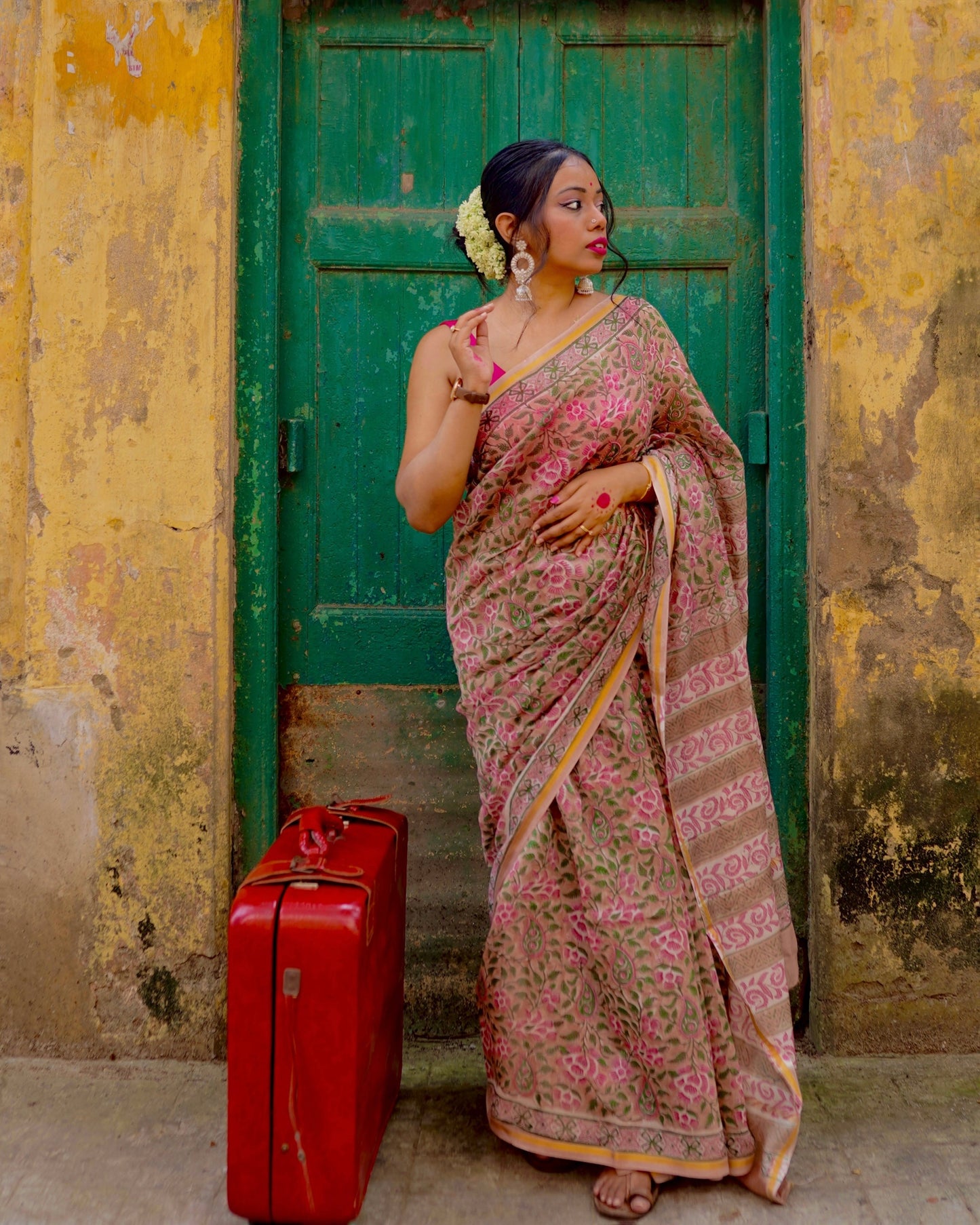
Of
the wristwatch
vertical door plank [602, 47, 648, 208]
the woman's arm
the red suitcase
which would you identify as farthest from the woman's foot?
vertical door plank [602, 47, 648, 208]

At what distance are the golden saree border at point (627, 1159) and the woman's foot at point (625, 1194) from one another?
→ 0.7 inches

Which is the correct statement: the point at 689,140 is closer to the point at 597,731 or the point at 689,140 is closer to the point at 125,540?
the point at 597,731

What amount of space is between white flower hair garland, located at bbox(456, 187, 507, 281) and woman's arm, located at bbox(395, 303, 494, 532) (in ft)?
0.45

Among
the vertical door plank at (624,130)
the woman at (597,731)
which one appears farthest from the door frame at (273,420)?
the woman at (597,731)

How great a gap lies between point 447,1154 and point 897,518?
1.84 m

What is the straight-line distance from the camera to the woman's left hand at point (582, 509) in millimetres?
2041

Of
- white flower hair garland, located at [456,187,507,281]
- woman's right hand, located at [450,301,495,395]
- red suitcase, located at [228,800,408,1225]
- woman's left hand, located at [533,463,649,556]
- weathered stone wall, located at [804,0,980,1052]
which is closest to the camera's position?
red suitcase, located at [228,800,408,1225]

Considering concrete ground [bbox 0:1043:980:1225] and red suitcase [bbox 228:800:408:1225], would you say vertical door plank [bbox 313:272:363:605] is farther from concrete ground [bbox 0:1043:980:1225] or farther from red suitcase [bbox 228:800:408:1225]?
concrete ground [bbox 0:1043:980:1225]

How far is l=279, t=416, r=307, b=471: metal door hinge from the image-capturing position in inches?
107

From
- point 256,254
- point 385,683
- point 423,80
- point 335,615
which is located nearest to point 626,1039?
point 385,683

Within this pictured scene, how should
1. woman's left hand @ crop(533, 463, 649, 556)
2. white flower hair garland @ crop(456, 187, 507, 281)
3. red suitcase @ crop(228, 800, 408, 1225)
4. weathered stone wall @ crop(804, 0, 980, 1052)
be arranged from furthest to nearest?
weathered stone wall @ crop(804, 0, 980, 1052), white flower hair garland @ crop(456, 187, 507, 281), woman's left hand @ crop(533, 463, 649, 556), red suitcase @ crop(228, 800, 408, 1225)

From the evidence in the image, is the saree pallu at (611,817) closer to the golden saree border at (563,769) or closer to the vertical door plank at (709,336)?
the golden saree border at (563,769)

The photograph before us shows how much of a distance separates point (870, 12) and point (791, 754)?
190cm

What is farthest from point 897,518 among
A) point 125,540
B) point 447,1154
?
point 125,540
